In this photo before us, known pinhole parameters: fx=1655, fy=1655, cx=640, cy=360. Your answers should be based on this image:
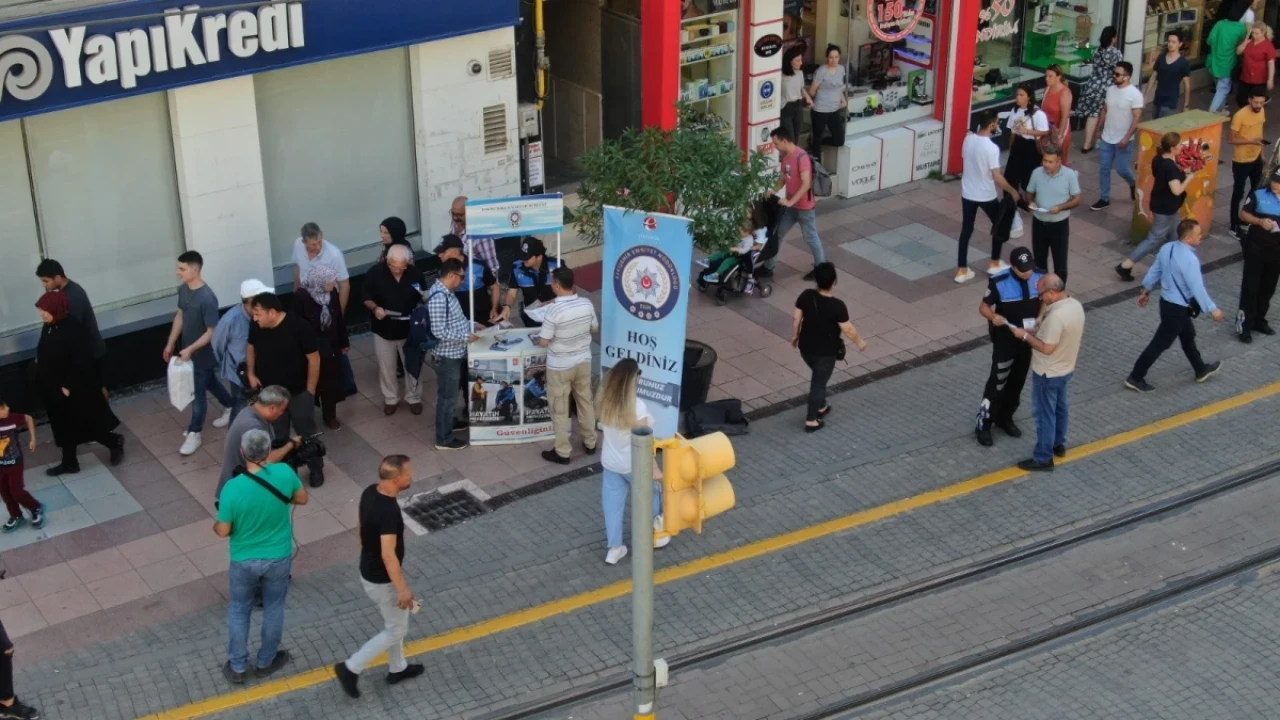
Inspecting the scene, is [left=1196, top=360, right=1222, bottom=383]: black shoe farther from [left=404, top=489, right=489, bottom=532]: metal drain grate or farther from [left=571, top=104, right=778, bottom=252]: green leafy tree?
[left=404, top=489, right=489, bottom=532]: metal drain grate

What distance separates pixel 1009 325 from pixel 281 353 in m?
5.44

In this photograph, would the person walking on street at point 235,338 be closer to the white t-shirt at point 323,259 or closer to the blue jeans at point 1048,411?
the white t-shirt at point 323,259

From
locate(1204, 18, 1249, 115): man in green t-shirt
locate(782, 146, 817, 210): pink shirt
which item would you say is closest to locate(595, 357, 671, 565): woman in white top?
locate(782, 146, 817, 210): pink shirt

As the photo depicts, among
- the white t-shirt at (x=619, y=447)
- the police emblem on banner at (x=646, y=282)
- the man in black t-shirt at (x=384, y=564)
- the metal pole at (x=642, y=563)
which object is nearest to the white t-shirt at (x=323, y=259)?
the police emblem on banner at (x=646, y=282)

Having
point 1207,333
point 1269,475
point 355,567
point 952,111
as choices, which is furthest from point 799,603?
point 952,111

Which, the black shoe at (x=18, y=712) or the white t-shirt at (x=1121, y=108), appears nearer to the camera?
the black shoe at (x=18, y=712)

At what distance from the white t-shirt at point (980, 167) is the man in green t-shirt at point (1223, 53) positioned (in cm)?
594

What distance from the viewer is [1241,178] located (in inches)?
694

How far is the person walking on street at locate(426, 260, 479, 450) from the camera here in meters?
12.6

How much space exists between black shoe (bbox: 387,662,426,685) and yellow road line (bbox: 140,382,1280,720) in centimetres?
24

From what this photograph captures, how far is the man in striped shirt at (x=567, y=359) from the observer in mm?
12211

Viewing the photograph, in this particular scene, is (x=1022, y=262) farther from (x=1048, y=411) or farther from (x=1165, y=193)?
(x=1165, y=193)

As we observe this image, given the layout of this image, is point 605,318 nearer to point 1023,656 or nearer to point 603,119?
point 1023,656

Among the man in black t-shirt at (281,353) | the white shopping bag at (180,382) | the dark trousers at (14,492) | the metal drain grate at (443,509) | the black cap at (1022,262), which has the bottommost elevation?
the metal drain grate at (443,509)
